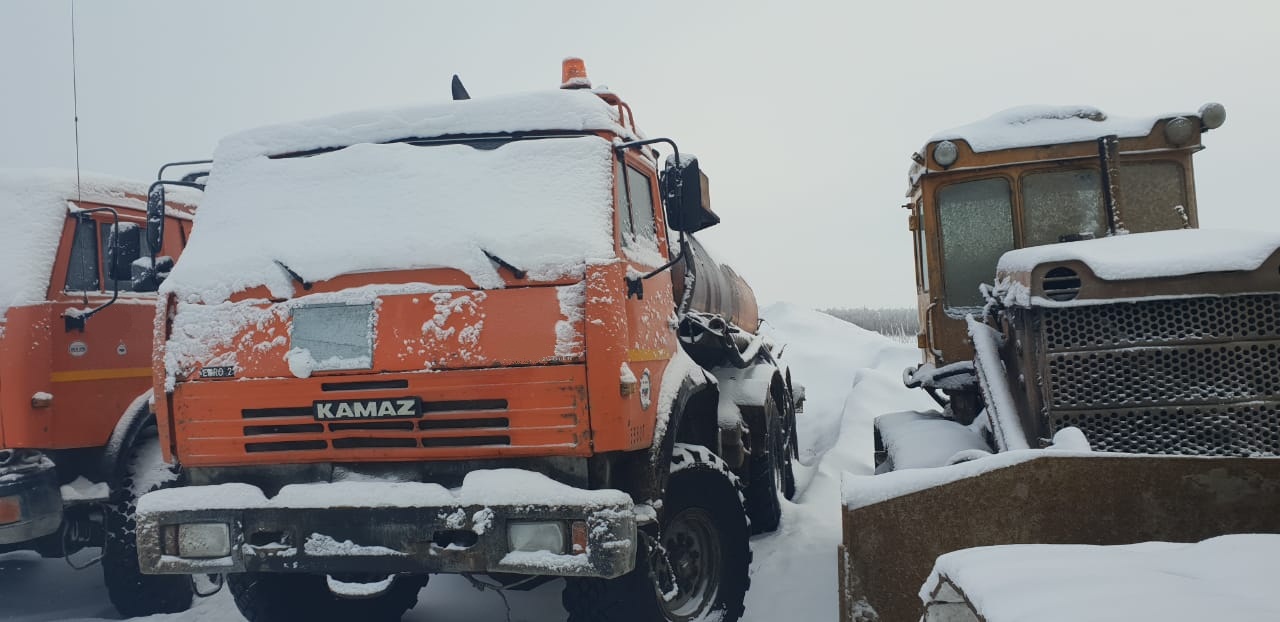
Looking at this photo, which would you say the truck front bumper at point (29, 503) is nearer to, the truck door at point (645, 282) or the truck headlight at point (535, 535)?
the truck headlight at point (535, 535)

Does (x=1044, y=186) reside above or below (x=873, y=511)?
above

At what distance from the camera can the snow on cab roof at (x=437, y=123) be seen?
4.41m

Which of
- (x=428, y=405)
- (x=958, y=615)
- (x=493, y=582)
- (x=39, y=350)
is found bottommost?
(x=493, y=582)

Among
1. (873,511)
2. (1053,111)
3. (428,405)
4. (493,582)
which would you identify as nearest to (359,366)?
(428,405)

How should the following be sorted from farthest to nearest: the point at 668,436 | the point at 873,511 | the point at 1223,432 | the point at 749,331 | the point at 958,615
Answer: the point at 749,331, the point at 668,436, the point at 1223,432, the point at 873,511, the point at 958,615

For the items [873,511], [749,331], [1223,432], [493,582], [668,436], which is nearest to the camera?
[873,511]

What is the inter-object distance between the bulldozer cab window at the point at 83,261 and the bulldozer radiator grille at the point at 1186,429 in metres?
5.48

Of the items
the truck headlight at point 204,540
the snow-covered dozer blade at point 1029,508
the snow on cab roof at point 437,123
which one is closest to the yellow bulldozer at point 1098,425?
the snow-covered dozer blade at point 1029,508

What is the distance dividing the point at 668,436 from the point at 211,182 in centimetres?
269

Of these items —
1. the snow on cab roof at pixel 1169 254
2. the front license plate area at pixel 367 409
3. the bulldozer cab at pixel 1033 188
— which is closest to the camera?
the snow on cab roof at pixel 1169 254

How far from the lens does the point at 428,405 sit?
12.6 ft

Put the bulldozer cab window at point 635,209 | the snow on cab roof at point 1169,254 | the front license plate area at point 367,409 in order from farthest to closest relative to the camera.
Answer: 1. the bulldozer cab window at point 635,209
2. the front license plate area at point 367,409
3. the snow on cab roof at point 1169,254

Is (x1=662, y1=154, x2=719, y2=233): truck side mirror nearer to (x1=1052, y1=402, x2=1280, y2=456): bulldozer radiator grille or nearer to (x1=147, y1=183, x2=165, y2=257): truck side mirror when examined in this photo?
(x1=1052, y1=402, x2=1280, y2=456): bulldozer radiator grille

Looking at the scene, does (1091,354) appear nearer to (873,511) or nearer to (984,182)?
(873,511)
